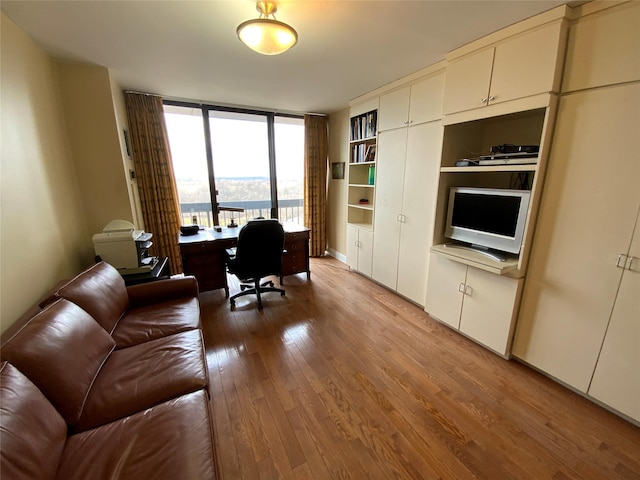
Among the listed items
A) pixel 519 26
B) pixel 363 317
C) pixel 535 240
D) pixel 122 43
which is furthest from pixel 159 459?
pixel 519 26

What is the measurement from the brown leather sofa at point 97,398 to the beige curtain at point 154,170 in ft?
6.48

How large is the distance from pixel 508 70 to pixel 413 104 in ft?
3.20

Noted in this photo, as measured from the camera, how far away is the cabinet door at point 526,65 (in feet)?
5.51

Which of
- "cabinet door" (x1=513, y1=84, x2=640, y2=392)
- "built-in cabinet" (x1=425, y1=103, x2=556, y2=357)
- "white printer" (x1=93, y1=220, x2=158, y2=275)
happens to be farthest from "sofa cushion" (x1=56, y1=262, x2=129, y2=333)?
"cabinet door" (x1=513, y1=84, x2=640, y2=392)

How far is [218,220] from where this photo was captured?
4102 mm

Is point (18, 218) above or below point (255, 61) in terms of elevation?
below

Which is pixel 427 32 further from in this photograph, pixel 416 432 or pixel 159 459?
pixel 159 459

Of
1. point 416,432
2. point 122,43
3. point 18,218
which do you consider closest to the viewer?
point 416,432

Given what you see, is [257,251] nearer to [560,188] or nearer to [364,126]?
[364,126]

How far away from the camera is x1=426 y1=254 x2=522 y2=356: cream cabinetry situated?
2086mm

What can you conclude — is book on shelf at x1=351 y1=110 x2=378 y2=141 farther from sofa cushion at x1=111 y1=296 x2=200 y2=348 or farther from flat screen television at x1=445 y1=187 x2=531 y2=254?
sofa cushion at x1=111 y1=296 x2=200 y2=348

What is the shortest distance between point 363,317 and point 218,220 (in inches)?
107

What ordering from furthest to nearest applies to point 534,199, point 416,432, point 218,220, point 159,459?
point 218,220, point 534,199, point 416,432, point 159,459

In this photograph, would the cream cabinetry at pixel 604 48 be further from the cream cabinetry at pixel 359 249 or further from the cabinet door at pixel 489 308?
the cream cabinetry at pixel 359 249
